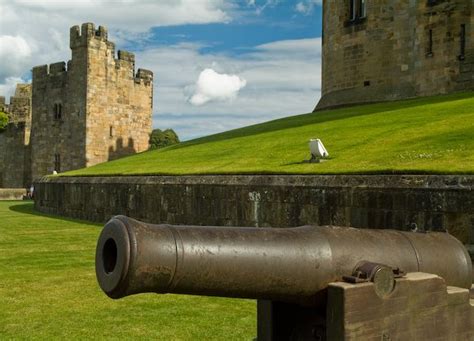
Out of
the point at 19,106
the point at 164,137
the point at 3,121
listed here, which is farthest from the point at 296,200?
the point at 164,137

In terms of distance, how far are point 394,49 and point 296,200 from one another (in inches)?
542

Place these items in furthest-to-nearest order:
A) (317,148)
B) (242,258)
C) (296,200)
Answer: (317,148), (296,200), (242,258)

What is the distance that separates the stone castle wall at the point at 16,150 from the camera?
38656 mm

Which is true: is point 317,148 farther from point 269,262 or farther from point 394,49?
point 394,49

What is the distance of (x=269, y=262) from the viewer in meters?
3.38

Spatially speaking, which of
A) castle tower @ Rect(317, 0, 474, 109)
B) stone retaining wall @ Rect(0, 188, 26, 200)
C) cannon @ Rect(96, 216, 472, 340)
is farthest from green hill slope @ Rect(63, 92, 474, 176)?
stone retaining wall @ Rect(0, 188, 26, 200)

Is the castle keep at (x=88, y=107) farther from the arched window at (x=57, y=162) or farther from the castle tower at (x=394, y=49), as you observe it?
the castle tower at (x=394, y=49)

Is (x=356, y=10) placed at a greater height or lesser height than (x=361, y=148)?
greater

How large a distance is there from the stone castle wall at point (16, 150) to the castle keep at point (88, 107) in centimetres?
149

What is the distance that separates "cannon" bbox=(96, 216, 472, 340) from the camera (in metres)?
3.06

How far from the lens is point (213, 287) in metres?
3.27

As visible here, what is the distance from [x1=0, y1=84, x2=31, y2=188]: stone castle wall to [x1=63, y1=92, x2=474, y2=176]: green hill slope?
78.1ft

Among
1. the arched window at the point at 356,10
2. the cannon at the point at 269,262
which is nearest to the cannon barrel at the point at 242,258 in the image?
A: the cannon at the point at 269,262

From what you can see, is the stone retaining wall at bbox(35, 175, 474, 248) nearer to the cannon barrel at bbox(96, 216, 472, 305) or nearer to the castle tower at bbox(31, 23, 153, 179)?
the cannon barrel at bbox(96, 216, 472, 305)
